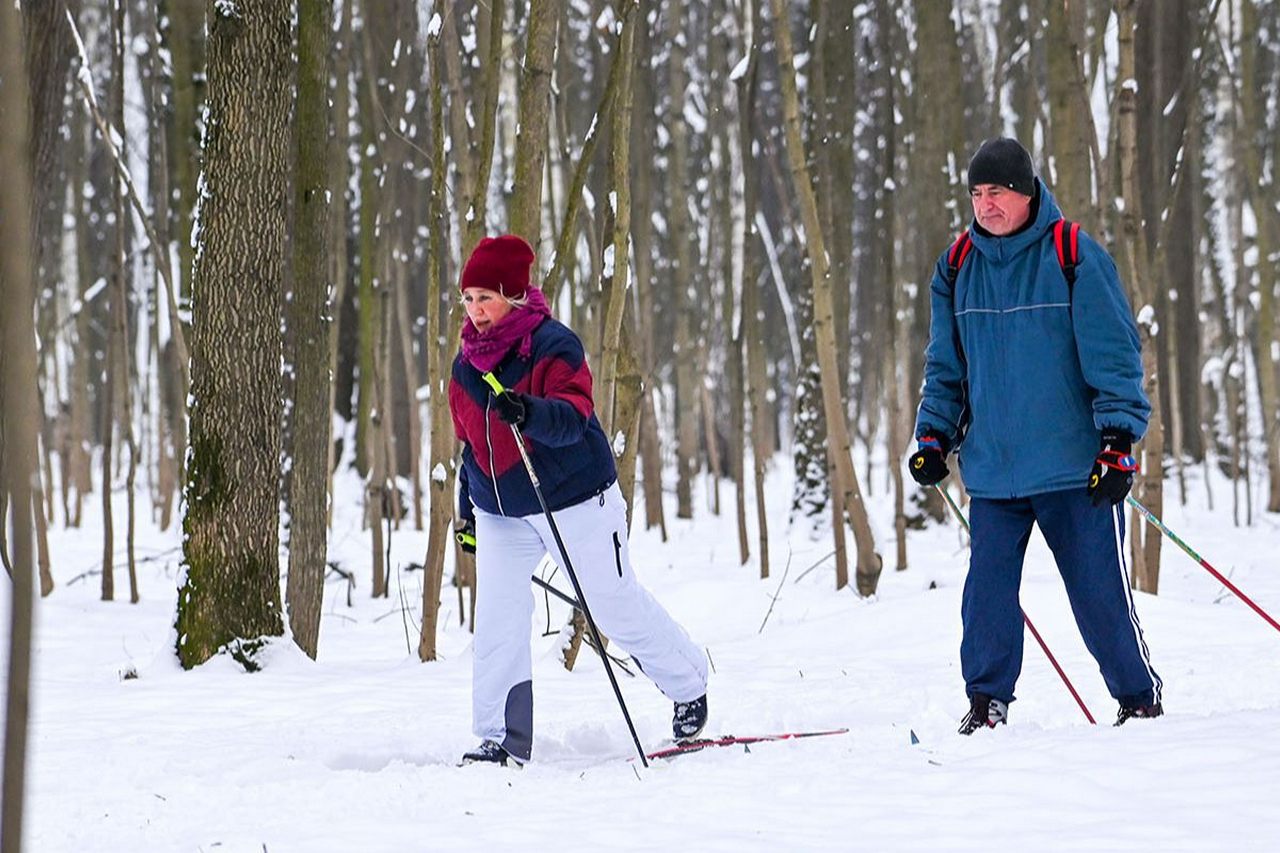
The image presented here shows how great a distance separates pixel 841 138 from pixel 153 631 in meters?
7.08

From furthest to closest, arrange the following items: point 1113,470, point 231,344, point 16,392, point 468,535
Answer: point 231,344, point 468,535, point 1113,470, point 16,392

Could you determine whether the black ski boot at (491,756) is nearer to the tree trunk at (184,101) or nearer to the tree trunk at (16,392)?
the tree trunk at (16,392)

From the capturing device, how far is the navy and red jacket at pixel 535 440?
3.90 metres

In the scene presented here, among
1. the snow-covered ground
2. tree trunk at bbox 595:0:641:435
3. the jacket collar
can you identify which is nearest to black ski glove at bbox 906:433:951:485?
the jacket collar

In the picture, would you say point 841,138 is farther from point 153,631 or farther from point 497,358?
point 497,358

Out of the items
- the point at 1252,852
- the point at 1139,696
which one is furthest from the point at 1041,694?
the point at 1252,852

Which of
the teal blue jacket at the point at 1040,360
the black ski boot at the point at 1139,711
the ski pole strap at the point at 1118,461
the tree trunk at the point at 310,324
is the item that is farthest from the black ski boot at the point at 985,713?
the tree trunk at the point at 310,324

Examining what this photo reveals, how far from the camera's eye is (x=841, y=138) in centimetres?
1141

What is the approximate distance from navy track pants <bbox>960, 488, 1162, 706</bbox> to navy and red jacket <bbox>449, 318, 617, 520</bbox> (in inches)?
47.4

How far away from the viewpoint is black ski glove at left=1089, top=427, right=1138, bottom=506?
3.54m

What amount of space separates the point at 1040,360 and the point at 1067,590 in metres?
0.68

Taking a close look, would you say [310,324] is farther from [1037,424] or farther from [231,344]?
[1037,424]

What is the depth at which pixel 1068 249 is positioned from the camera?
3.76m

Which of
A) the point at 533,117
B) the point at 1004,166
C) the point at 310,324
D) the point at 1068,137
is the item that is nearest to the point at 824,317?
the point at 1068,137
